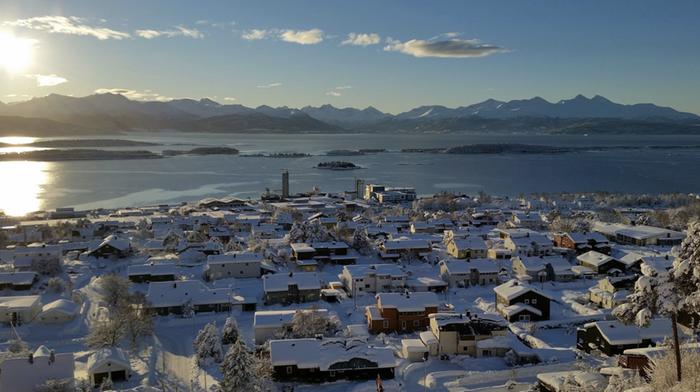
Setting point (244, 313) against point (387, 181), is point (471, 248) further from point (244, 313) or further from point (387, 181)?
point (387, 181)

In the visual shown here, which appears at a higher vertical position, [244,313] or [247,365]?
[247,365]

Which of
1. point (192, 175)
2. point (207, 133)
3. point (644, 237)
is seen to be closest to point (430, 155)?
point (192, 175)

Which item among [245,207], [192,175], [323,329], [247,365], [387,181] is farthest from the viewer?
[192,175]

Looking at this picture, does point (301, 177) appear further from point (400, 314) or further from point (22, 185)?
point (400, 314)

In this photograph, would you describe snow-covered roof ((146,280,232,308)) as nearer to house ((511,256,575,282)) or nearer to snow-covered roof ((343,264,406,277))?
snow-covered roof ((343,264,406,277))

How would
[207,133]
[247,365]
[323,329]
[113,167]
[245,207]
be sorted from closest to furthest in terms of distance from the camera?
1. [247,365]
2. [323,329]
3. [245,207]
4. [113,167]
5. [207,133]

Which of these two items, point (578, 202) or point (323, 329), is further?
point (578, 202)

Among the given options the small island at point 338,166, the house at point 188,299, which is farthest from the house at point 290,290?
the small island at point 338,166
